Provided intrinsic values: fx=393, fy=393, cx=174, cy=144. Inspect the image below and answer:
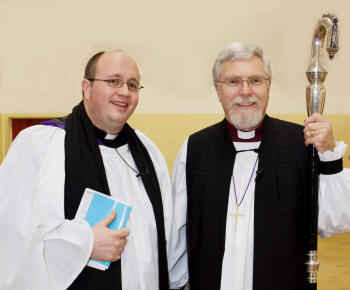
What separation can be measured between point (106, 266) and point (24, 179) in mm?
634

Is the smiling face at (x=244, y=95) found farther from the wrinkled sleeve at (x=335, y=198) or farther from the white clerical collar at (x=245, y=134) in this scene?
the wrinkled sleeve at (x=335, y=198)

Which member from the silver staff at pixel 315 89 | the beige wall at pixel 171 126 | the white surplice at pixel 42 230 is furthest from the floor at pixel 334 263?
the white surplice at pixel 42 230

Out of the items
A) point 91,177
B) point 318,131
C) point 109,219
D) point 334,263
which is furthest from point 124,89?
point 334,263

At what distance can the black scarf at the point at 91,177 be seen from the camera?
2.12 m

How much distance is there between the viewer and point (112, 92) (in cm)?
230

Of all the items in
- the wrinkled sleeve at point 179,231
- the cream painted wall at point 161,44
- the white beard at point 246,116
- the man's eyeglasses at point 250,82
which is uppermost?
the cream painted wall at point 161,44

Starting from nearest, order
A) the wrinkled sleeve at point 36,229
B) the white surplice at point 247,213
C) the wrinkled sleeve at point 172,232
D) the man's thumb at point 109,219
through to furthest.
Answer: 1. the wrinkled sleeve at point 36,229
2. the man's thumb at point 109,219
3. the white surplice at point 247,213
4. the wrinkled sleeve at point 172,232

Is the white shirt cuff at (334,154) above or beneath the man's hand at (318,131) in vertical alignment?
beneath

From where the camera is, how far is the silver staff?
72.7 inches

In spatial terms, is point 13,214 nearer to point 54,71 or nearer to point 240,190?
point 240,190

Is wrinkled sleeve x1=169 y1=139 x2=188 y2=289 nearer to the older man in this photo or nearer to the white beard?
the older man

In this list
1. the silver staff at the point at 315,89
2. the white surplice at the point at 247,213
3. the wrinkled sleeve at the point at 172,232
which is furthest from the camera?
the wrinkled sleeve at the point at 172,232

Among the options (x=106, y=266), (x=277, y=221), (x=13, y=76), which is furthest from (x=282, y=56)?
(x=106, y=266)

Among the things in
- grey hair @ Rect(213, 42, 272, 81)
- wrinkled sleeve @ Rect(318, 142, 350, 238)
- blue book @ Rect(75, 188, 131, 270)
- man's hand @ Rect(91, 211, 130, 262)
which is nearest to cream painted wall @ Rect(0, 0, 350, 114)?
grey hair @ Rect(213, 42, 272, 81)
